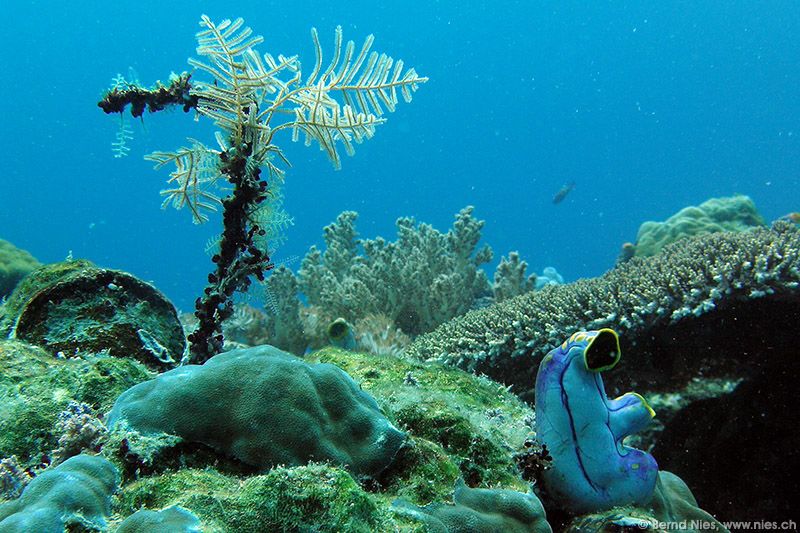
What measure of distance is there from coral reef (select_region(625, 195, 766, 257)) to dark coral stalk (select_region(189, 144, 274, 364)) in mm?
8717

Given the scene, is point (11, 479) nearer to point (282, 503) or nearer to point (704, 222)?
point (282, 503)

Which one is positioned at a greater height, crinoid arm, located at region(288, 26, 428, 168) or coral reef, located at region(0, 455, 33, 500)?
crinoid arm, located at region(288, 26, 428, 168)

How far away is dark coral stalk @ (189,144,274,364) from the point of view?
3287 mm

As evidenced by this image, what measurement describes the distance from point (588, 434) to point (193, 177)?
3.32m

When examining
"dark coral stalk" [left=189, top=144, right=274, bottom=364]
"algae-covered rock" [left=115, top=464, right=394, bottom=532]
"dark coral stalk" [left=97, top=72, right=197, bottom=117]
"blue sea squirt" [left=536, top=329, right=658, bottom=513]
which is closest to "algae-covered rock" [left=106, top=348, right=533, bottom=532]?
"algae-covered rock" [left=115, top=464, right=394, bottom=532]

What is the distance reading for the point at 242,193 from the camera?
3287 millimetres

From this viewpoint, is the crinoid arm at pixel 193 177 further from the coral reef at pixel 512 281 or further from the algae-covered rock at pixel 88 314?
the coral reef at pixel 512 281

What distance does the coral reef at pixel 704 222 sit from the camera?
946 cm

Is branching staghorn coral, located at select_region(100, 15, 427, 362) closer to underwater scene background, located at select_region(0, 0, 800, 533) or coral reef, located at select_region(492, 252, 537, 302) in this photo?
underwater scene background, located at select_region(0, 0, 800, 533)

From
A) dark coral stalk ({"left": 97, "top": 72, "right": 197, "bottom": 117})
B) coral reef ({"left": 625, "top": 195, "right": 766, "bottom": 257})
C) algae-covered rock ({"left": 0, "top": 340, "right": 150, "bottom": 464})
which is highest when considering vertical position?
coral reef ({"left": 625, "top": 195, "right": 766, "bottom": 257})

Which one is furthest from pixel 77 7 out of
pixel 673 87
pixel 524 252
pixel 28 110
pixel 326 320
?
pixel 673 87

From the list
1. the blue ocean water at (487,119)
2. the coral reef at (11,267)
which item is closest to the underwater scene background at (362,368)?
the coral reef at (11,267)

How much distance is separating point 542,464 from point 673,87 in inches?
4840

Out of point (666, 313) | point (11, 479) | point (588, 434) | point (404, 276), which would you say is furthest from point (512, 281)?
point (11, 479)
